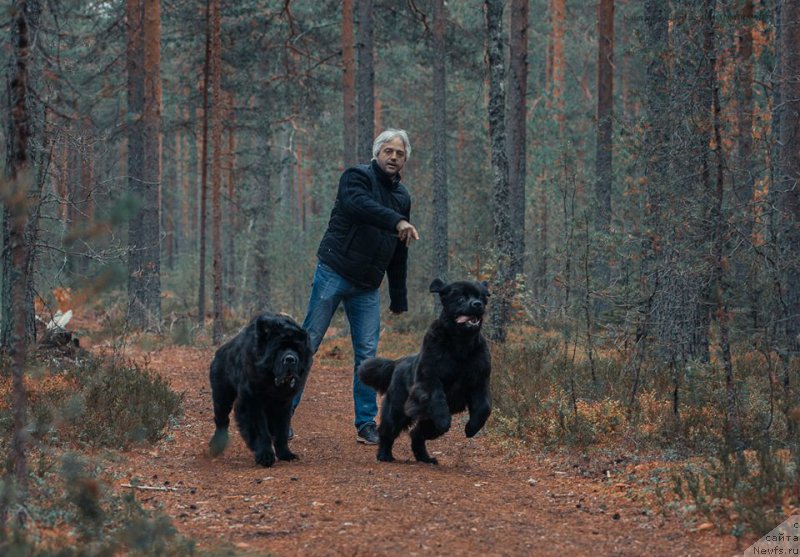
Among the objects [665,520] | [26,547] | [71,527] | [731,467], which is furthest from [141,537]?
[731,467]

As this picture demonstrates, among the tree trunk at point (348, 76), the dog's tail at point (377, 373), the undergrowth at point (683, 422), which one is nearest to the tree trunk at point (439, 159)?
the tree trunk at point (348, 76)

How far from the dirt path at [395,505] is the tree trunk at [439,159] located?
1118 centimetres

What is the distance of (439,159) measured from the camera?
20031 mm

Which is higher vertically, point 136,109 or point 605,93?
point 605,93

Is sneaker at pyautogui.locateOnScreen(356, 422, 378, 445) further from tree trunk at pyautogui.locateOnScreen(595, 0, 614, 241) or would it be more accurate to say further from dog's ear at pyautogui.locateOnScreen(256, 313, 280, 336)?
tree trunk at pyautogui.locateOnScreen(595, 0, 614, 241)

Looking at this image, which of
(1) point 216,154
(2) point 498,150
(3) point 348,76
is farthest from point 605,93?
(1) point 216,154

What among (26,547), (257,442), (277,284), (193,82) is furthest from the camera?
(277,284)

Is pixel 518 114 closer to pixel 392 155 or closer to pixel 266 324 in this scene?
pixel 392 155

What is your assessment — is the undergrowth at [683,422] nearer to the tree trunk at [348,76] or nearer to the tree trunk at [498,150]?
the tree trunk at [498,150]

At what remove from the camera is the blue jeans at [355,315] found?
8.12 metres

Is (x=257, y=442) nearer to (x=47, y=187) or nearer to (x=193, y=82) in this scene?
(x=47, y=187)

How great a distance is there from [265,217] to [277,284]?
402 inches

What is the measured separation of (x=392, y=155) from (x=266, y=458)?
3.01 metres

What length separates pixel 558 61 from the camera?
32531 mm
